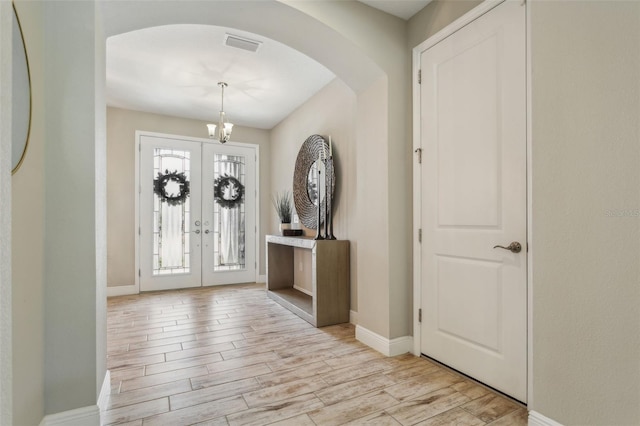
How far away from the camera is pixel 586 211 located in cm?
Answer: 147

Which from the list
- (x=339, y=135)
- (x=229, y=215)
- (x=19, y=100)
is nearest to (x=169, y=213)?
(x=229, y=215)

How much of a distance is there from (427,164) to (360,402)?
5.56ft

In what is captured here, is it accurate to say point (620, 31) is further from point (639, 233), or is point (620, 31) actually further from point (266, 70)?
point (266, 70)

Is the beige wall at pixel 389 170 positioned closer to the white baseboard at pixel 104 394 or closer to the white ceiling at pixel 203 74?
the white ceiling at pixel 203 74

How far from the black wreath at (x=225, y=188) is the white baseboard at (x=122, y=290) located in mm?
1823

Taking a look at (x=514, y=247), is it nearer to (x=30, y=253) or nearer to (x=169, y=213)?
(x=30, y=253)

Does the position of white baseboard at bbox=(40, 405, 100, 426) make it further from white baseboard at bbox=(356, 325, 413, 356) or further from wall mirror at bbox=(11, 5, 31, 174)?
white baseboard at bbox=(356, 325, 413, 356)

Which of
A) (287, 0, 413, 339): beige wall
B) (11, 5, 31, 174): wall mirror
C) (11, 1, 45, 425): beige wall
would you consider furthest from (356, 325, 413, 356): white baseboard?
(11, 5, 31, 174): wall mirror

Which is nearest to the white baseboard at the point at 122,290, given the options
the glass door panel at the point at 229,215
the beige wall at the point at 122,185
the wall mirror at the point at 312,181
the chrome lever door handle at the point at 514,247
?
the beige wall at the point at 122,185

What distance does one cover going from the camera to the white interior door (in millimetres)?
1907

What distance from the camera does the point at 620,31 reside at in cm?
138

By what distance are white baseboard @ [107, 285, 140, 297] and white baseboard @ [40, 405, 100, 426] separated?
365cm
